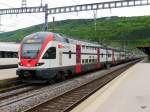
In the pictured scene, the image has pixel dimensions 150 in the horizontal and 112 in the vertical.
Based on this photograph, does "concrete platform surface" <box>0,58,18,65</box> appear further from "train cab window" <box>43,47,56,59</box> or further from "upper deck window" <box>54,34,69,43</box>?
"train cab window" <box>43,47,56,59</box>

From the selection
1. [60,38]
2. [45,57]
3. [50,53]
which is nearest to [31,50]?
[45,57]

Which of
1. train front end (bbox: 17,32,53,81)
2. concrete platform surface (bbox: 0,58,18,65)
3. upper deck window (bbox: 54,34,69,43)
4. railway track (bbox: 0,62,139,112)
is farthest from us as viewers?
concrete platform surface (bbox: 0,58,18,65)

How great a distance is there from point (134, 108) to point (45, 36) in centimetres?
909

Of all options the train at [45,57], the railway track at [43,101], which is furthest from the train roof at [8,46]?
the railway track at [43,101]

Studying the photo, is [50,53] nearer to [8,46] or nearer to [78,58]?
[78,58]

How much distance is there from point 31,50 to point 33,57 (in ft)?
1.75

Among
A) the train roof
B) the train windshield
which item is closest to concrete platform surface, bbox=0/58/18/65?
the train roof

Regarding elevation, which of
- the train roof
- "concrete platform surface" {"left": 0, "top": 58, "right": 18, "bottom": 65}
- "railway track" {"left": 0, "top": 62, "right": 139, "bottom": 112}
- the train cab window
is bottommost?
"railway track" {"left": 0, "top": 62, "right": 139, "bottom": 112}

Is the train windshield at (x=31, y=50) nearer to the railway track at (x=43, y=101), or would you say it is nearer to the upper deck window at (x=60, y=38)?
the upper deck window at (x=60, y=38)

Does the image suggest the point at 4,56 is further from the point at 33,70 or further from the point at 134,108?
the point at 134,108

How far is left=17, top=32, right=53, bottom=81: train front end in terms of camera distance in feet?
58.6

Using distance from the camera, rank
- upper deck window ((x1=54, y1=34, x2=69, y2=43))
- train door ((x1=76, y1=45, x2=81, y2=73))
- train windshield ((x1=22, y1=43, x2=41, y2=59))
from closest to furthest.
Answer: train windshield ((x1=22, y1=43, x2=41, y2=59)) → upper deck window ((x1=54, y1=34, x2=69, y2=43)) → train door ((x1=76, y1=45, x2=81, y2=73))

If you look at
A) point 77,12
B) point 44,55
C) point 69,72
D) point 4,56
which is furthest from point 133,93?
point 77,12

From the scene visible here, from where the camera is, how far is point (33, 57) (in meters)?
18.1
